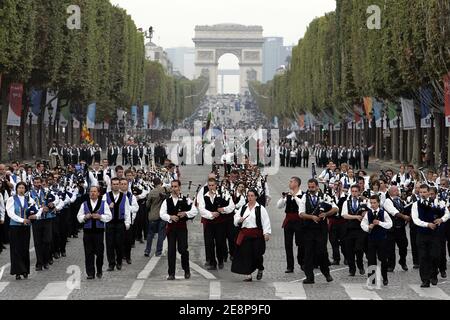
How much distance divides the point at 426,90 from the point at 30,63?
18.5 meters

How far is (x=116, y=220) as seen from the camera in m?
23.1

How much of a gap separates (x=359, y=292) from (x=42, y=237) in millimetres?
6666

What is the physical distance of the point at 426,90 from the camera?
5656 cm

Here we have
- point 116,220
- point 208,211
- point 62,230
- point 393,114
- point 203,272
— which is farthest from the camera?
point 393,114

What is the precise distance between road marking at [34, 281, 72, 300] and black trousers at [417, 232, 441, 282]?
6160mm

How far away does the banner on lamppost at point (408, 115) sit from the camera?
60.7m

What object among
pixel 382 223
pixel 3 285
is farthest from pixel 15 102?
pixel 382 223

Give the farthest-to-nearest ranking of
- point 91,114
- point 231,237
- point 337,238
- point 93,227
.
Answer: point 91,114, point 231,237, point 337,238, point 93,227

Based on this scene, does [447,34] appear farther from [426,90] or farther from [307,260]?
[307,260]

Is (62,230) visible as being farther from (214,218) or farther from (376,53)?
(376,53)

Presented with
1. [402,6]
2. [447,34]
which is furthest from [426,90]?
[447,34]

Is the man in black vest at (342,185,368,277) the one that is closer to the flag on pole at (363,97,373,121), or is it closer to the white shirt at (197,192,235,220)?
the white shirt at (197,192,235,220)

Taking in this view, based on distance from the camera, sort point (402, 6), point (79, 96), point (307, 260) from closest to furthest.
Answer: point (307, 260) → point (402, 6) → point (79, 96)

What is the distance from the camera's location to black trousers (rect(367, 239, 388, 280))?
21.8 meters
